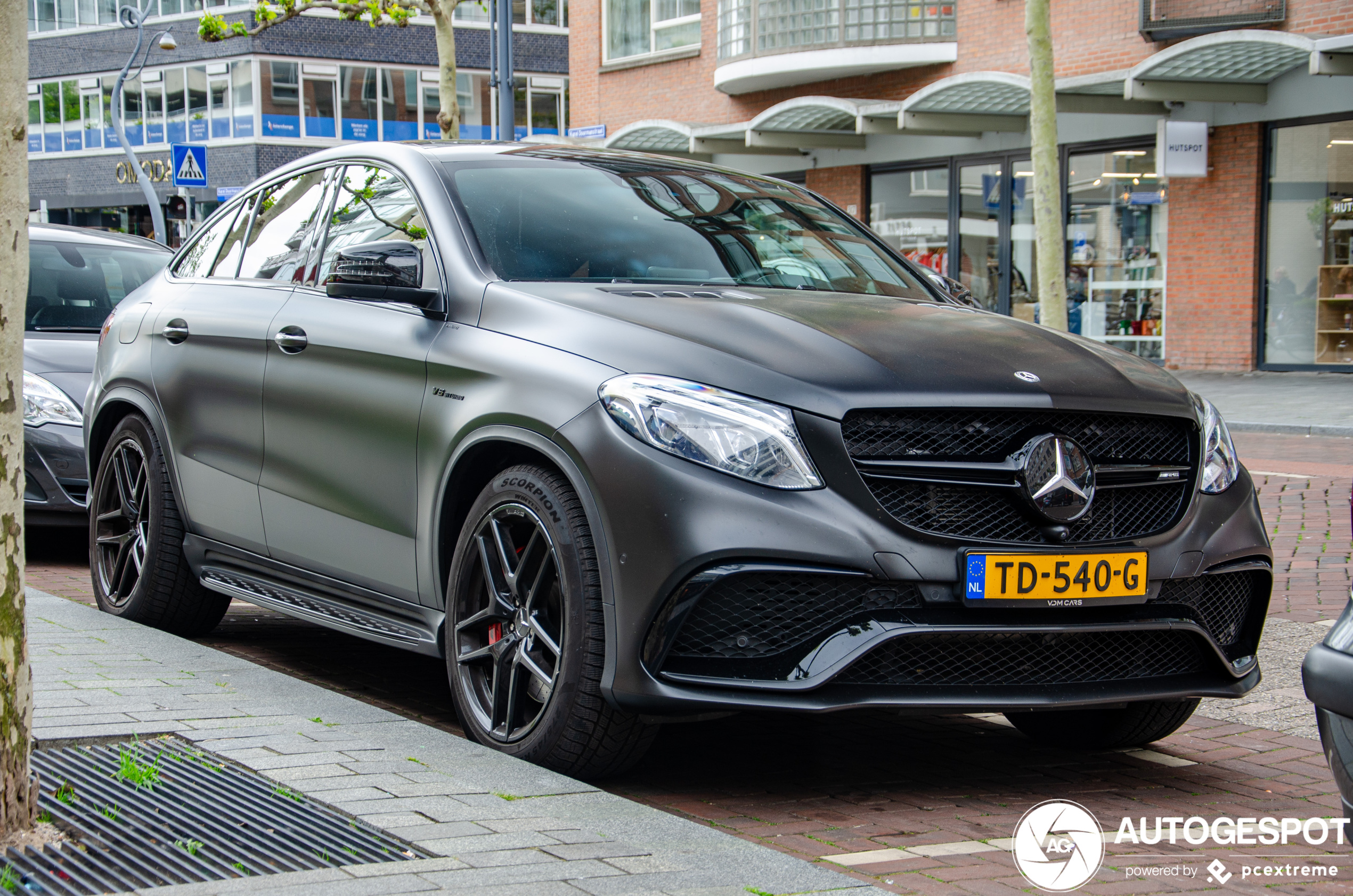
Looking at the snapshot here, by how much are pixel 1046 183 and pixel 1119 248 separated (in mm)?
12305

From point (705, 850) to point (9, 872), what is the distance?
132 centimetres

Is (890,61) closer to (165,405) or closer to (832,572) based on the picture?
(165,405)

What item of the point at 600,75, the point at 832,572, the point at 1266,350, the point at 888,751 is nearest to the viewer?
the point at 832,572

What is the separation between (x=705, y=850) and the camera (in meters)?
3.16

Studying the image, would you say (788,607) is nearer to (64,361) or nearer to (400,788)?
(400,788)

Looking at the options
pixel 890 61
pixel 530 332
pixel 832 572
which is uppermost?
pixel 890 61

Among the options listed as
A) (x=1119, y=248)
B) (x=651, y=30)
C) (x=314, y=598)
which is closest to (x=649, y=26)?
(x=651, y=30)

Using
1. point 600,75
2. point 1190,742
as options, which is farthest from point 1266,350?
point 1190,742

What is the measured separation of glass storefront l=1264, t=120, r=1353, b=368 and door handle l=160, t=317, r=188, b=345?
58.5ft

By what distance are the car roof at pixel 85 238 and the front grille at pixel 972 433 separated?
→ 7.12 meters

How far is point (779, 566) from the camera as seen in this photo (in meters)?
3.56

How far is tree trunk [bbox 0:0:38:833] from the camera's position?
10.4ft

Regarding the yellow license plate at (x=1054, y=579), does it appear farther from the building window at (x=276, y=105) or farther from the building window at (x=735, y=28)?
the building window at (x=276, y=105)

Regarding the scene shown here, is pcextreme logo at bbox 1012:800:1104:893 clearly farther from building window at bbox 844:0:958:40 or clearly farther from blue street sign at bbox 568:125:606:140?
blue street sign at bbox 568:125:606:140
